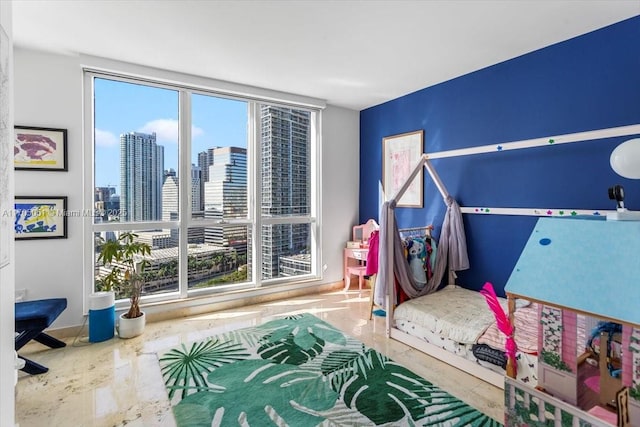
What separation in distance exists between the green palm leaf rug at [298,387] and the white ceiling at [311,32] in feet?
8.92

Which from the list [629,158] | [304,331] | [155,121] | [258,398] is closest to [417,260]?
[304,331]

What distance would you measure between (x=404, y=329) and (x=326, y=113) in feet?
10.2

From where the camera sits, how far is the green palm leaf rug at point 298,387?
1.93m

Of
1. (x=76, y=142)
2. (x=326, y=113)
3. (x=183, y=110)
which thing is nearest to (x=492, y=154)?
→ (x=326, y=113)

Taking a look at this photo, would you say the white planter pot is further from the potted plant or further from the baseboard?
the baseboard

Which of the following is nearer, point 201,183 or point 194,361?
point 194,361

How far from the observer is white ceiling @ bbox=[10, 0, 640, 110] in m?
2.26

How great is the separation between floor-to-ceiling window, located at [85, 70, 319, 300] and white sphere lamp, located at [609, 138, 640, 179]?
131 inches

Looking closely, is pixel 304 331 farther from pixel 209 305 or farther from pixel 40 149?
pixel 40 149

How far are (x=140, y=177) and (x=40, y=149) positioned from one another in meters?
0.85

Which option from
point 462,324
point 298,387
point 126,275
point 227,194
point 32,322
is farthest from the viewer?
point 227,194

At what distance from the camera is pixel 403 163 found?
167 inches

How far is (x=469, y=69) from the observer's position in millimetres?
3334

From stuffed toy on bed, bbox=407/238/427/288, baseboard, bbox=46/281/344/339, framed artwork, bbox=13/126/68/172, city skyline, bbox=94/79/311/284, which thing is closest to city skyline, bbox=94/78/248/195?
city skyline, bbox=94/79/311/284
